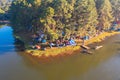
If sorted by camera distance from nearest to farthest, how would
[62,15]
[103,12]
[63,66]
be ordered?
[63,66]
[62,15]
[103,12]

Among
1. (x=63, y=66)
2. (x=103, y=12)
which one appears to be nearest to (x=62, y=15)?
(x=63, y=66)

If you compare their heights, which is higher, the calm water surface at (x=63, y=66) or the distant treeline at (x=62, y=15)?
the distant treeline at (x=62, y=15)

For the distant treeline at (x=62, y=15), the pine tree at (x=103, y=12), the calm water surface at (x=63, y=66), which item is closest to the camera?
the calm water surface at (x=63, y=66)

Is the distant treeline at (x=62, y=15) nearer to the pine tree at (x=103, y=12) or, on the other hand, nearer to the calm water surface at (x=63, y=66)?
the pine tree at (x=103, y=12)

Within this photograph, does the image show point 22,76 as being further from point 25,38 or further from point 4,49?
→ point 25,38

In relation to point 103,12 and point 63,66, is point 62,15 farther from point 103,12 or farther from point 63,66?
point 103,12

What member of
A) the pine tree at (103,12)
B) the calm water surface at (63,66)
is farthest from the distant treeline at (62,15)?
the calm water surface at (63,66)

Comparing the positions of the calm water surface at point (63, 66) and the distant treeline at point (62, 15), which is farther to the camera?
the distant treeline at point (62, 15)

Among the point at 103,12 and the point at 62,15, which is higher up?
the point at 62,15

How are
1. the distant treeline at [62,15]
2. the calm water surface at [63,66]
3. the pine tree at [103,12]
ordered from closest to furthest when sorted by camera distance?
the calm water surface at [63,66]
the distant treeline at [62,15]
the pine tree at [103,12]
